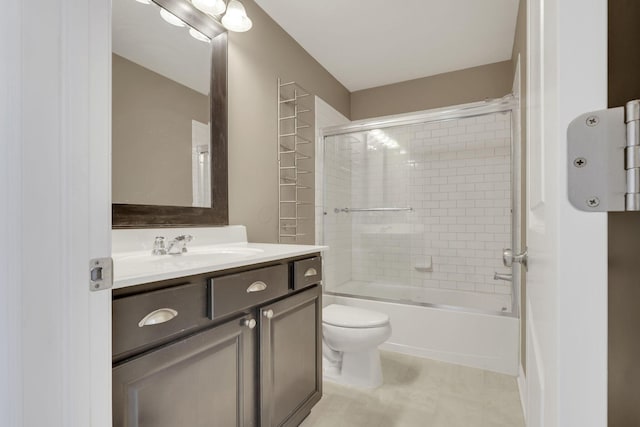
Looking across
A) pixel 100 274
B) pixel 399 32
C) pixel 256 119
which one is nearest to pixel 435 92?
pixel 399 32

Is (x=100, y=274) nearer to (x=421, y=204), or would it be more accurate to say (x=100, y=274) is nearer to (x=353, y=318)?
(x=353, y=318)

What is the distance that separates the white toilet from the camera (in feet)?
6.21

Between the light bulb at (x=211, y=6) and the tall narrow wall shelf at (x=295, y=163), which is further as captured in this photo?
the tall narrow wall shelf at (x=295, y=163)

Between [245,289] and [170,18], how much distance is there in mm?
1373

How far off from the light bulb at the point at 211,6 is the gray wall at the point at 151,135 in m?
0.41

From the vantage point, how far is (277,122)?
2.23 metres

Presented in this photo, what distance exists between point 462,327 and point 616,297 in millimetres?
2215

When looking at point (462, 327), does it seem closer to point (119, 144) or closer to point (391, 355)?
point (391, 355)

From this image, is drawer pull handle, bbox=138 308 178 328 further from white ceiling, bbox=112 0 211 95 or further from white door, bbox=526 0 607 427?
white ceiling, bbox=112 0 211 95

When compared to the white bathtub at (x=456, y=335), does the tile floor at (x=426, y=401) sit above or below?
below

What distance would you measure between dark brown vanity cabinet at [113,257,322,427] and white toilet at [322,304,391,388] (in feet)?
1.27

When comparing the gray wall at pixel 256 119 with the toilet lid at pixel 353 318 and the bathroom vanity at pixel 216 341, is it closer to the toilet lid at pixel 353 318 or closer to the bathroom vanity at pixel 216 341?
the bathroom vanity at pixel 216 341

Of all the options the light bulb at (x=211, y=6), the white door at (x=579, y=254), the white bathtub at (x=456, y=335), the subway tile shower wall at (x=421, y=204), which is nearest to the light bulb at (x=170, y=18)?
the light bulb at (x=211, y=6)

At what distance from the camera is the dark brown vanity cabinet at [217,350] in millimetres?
814
